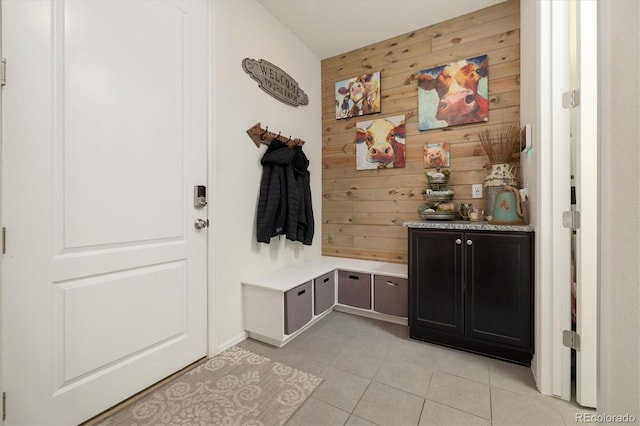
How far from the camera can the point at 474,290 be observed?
1824 millimetres

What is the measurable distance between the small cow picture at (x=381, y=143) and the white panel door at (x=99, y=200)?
1615mm

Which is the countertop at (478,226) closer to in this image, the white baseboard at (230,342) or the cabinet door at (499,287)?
the cabinet door at (499,287)

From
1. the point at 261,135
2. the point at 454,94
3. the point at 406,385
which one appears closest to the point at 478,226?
the point at 406,385

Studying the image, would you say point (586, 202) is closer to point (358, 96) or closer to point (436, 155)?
point (436, 155)

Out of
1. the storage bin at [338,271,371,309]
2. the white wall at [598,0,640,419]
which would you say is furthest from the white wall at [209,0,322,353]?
the white wall at [598,0,640,419]

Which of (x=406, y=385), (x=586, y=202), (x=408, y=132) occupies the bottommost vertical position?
(x=406, y=385)

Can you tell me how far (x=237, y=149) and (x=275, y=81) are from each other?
0.82 meters

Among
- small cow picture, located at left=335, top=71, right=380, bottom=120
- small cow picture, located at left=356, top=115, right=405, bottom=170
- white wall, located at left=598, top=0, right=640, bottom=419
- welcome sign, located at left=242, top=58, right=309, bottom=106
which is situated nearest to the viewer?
white wall, located at left=598, top=0, right=640, bottom=419

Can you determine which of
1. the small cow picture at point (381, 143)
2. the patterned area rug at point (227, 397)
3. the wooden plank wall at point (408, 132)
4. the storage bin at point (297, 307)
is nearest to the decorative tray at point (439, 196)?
the wooden plank wall at point (408, 132)

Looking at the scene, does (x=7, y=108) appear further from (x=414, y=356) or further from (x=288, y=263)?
(x=414, y=356)

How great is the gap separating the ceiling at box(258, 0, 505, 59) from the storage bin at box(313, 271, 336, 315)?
233 centimetres

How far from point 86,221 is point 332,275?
6.11ft

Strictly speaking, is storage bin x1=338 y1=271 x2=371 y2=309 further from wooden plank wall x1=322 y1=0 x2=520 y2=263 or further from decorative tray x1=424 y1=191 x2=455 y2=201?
decorative tray x1=424 y1=191 x2=455 y2=201

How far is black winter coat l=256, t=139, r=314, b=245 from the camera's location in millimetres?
2217
